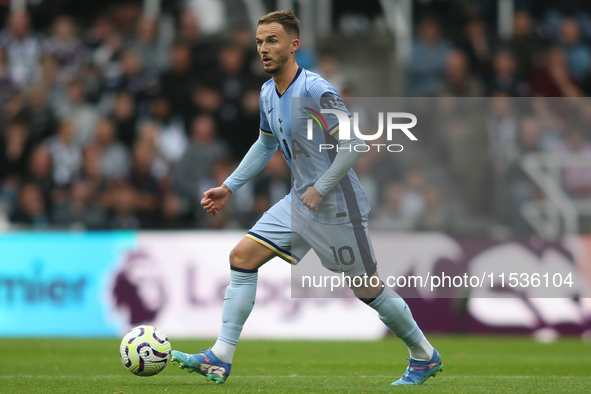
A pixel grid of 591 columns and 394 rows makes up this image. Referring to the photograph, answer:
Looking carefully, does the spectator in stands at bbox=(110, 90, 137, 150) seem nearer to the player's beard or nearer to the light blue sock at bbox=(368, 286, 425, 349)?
the player's beard

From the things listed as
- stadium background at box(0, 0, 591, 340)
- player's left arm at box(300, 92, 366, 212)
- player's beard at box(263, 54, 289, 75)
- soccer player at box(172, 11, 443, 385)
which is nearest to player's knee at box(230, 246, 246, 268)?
soccer player at box(172, 11, 443, 385)

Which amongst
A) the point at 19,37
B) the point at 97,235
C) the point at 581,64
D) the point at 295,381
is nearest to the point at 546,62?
the point at 581,64

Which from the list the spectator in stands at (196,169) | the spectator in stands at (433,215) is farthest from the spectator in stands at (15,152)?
the spectator in stands at (433,215)

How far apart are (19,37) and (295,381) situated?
9.92 metres

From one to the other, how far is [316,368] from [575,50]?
895cm

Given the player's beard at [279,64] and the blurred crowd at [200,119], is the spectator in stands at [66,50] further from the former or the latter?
the player's beard at [279,64]

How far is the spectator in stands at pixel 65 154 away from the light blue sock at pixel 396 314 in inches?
289

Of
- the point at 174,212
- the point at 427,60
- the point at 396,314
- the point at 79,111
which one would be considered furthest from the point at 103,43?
the point at 396,314

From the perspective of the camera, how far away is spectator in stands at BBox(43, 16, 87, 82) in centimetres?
1356

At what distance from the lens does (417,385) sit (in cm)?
562

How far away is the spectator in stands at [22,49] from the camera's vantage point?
1380 centimetres

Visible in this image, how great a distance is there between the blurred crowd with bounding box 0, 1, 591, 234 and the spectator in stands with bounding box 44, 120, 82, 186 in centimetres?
3

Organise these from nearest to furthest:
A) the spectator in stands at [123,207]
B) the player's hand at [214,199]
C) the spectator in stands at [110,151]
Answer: the player's hand at [214,199], the spectator in stands at [123,207], the spectator in stands at [110,151]

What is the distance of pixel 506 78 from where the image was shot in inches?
515
